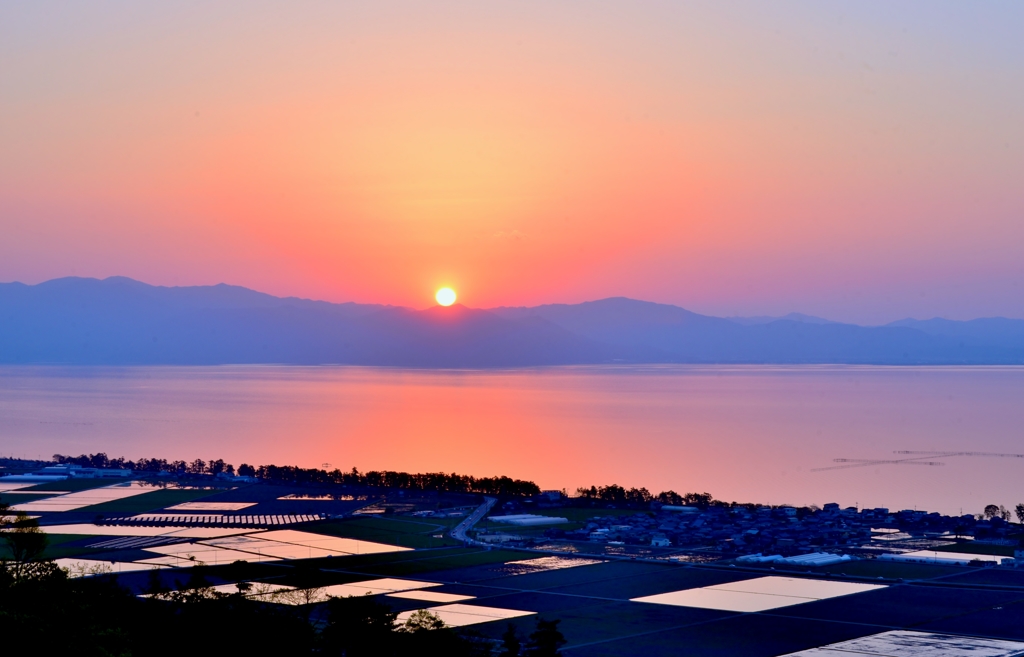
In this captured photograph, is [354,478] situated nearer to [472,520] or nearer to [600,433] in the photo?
[472,520]

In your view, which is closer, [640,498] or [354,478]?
[640,498]

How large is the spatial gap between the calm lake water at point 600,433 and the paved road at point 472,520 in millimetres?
7899

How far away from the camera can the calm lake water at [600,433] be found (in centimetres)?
4331

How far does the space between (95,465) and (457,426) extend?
2659 centimetres

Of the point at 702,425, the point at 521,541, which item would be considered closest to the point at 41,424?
the point at 702,425

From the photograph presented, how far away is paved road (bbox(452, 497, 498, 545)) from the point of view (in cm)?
2686

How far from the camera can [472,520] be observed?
1197 inches

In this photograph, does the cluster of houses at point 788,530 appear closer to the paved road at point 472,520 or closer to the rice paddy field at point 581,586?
the rice paddy field at point 581,586

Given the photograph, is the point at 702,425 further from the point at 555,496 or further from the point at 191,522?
the point at 191,522

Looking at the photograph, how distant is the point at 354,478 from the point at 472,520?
985 cm

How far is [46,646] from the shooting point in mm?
9961

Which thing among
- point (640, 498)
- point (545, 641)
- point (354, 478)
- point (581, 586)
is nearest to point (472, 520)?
point (640, 498)

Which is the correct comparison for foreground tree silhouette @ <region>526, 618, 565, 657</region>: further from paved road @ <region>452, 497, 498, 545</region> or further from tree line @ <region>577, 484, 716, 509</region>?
tree line @ <region>577, 484, 716, 509</region>

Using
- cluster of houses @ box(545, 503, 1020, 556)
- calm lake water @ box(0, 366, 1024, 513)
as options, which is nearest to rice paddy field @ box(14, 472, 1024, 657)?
cluster of houses @ box(545, 503, 1020, 556)
